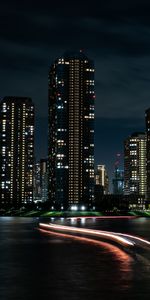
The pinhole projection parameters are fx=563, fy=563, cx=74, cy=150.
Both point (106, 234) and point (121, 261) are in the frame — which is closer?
point (121, 261)

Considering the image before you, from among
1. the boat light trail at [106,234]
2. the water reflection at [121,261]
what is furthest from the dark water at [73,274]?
the boat light trail at [106,234]

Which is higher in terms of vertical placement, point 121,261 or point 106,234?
point 106,234

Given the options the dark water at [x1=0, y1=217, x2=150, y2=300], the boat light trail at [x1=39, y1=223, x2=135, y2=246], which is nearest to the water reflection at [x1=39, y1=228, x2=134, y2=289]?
Answer: the dark water at [x1=0, y1=217, x2=150, y2=300]

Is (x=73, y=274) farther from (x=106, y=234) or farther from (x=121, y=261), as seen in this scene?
(x=106, y=234)

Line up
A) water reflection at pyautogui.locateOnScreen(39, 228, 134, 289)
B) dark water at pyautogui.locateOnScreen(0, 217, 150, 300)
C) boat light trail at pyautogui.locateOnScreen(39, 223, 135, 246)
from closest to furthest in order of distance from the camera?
dark water at pyautogui.locateOnScreen(0, 217, 150, 300) → water reflection at pyautogui.locateOnScreen(39, 228, 134, 289) → boat light trail at pyautogui.locateOnScreen(39, 223, 135, 246)

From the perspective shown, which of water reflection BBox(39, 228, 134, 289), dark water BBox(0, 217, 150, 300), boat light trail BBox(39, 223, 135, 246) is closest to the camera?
dark water BBox(0, 217, 150, 300)

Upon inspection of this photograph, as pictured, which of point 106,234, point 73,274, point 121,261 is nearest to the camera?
point 73,274

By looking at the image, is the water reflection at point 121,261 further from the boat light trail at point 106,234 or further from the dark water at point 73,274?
the boat light trail at point 106,234

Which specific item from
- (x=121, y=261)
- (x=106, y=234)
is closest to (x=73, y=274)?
(x=121, y=261)

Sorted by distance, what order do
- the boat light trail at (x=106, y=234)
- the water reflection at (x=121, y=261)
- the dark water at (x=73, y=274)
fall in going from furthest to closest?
the boat light trail at (x=106, y=234) < the water reflection at (x=121, y=261) < the dark water at (x=73, y=274)

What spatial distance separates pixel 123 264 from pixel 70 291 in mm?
6819

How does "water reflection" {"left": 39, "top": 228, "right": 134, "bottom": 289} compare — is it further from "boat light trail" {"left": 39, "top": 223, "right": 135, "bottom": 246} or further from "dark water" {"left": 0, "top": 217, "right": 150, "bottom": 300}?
"boat light trail" {"left": 39, "top": 223, "right": 135, "bottom": 246}

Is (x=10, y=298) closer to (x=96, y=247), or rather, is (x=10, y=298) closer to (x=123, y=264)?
(x=123, y=264)

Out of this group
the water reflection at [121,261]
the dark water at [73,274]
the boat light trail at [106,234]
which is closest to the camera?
the dark water at [73,274]
